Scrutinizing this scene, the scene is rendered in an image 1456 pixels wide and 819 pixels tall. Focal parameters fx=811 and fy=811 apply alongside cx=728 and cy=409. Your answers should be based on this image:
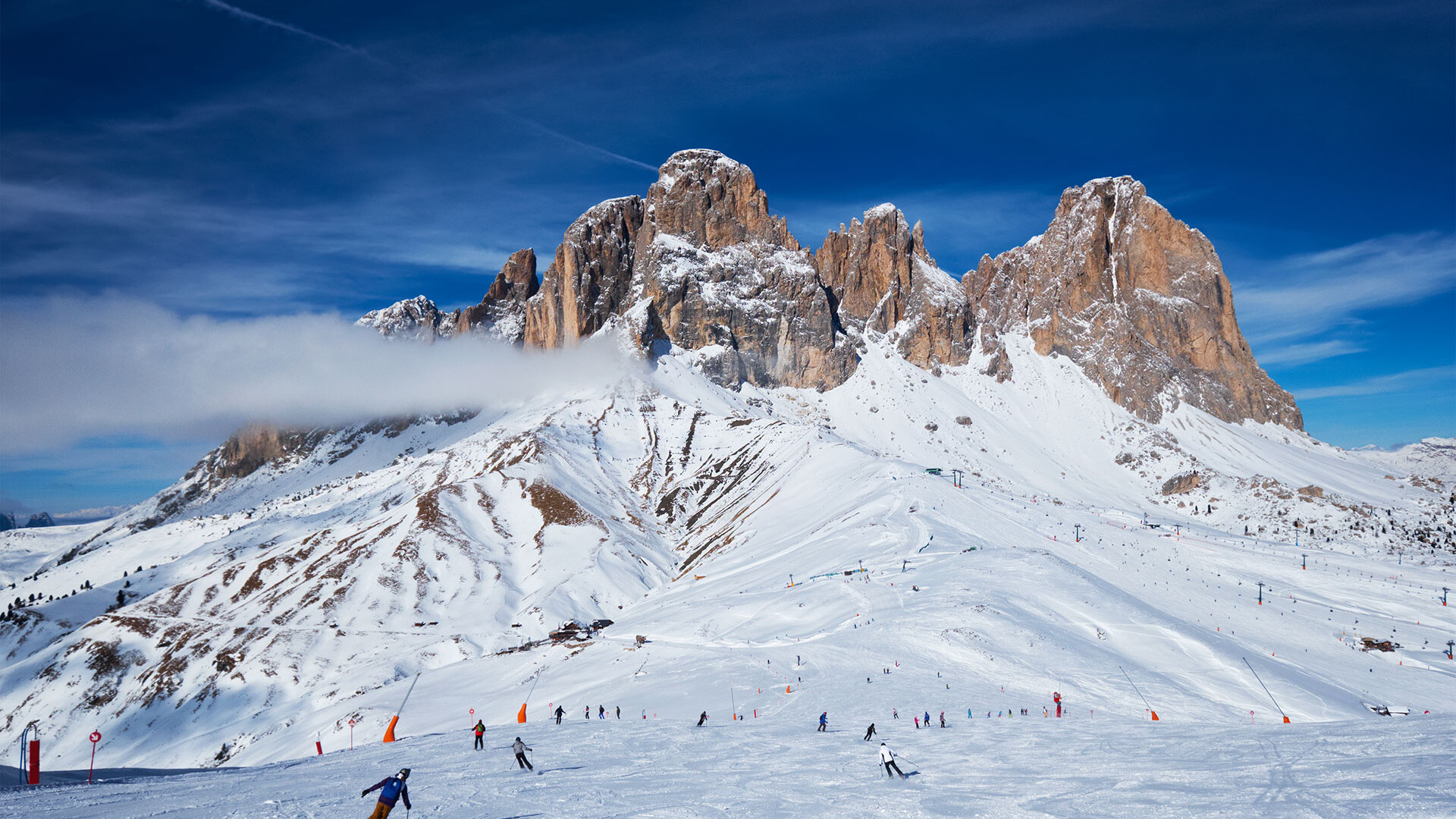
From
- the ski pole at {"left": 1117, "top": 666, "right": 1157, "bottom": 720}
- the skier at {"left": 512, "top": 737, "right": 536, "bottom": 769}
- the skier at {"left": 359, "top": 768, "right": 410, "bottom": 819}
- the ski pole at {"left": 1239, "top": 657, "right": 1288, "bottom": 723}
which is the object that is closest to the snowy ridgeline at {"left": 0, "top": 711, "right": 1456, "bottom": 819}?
the skier at {"left": 512, "top": 737, "right": 536, "bottom": 769}

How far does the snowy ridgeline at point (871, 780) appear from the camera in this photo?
20.2 metres

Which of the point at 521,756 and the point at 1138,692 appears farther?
the point at 1138,692

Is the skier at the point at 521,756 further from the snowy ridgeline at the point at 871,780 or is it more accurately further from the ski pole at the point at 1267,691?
the ski pole at the point at 1267,691

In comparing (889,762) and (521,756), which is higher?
(521,756)

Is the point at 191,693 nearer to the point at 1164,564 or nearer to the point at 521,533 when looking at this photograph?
the point at 521,533

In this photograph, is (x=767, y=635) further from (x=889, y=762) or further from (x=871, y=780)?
(x=871, y=780)

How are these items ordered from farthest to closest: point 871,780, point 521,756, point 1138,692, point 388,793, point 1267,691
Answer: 1. point 1267,691
2. point 1138,692
3. point 521,756
4. point 871,780
5. point 388,793

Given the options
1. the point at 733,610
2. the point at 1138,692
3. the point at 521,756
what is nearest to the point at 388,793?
the point at 521,756

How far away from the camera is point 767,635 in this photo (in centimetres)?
6488

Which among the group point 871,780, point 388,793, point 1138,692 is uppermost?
point 388,793

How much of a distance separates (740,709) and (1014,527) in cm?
6497

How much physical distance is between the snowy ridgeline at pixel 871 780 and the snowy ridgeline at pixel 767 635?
0.26 m

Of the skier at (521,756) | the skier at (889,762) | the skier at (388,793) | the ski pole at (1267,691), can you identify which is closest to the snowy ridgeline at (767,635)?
the ski pole at (1267,691)

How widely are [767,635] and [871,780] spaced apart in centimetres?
4059
